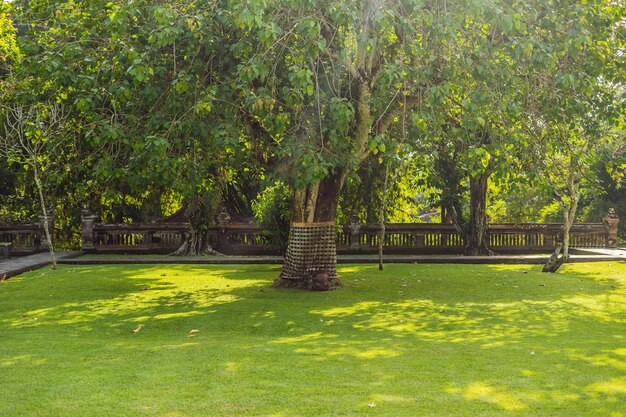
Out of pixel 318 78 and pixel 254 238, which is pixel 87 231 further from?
pixel 318 78

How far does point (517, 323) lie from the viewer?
11.9 m

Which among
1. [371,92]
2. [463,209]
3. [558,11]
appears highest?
[558,11]

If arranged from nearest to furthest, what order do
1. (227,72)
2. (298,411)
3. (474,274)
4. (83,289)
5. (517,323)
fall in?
(298,411), (517,323), (227,72), (83,289), (474,274)

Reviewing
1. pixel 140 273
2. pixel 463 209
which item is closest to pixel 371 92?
pixel 140 273

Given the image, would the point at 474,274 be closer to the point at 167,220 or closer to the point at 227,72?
the point at 227,72

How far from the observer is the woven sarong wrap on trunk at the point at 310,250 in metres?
16.3

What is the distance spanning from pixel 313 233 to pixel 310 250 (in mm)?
382

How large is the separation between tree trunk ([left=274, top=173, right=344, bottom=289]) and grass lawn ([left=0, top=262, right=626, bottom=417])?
744mm

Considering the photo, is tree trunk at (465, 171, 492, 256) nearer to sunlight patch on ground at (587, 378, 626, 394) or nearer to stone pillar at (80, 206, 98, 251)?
stone pillar at (80, 206, 98, 251)

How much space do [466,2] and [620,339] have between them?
5.57 meters

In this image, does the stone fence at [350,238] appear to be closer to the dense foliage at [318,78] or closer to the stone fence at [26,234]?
the stone fence at [26,234]

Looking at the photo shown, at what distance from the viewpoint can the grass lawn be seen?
6.46 m

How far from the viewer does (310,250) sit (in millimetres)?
16359

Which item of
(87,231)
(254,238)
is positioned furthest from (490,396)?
(87,231)
